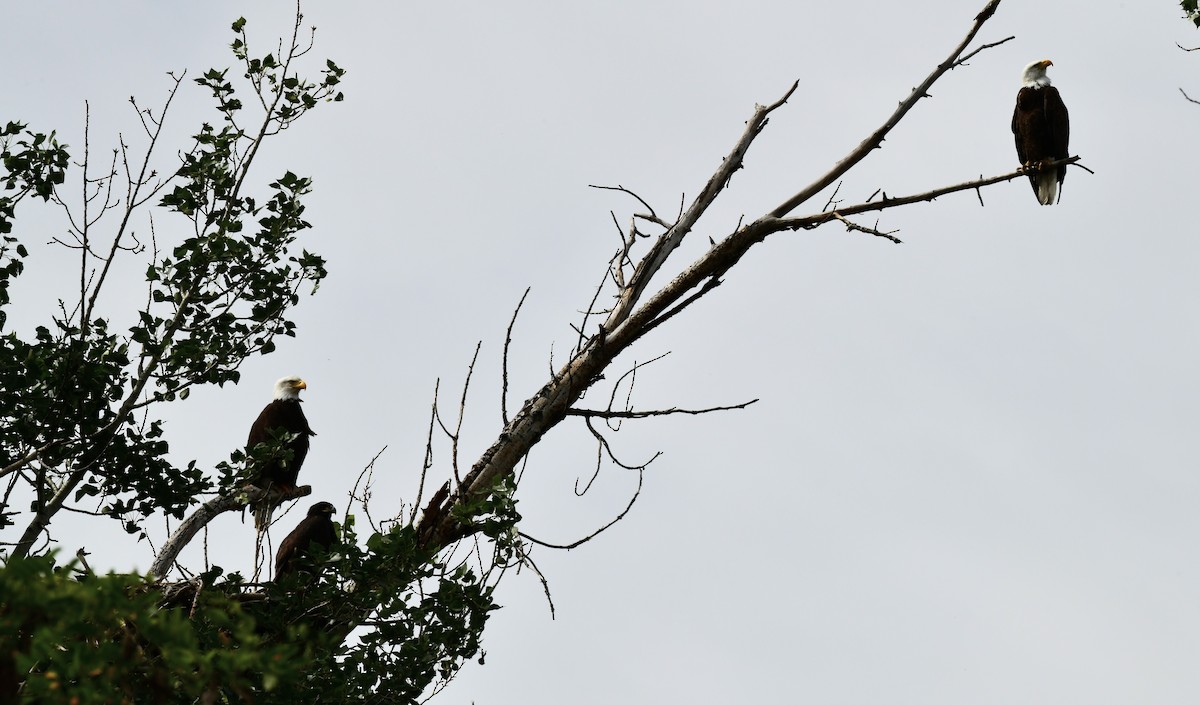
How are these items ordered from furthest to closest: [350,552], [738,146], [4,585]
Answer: [738,146]
[350,552]
[4,585]

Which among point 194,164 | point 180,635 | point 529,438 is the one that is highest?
point 194,164

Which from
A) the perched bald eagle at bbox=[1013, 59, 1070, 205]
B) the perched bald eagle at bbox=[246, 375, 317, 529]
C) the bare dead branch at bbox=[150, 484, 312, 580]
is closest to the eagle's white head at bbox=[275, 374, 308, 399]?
the perched bald eagle at bbox=[246, 375, 317, 529]

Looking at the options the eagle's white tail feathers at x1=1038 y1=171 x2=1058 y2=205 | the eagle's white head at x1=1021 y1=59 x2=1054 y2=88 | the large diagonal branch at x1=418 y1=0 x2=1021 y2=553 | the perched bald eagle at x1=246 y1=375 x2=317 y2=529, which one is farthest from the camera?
the eagle's white head at x1=1021 y1=59 x2=1054 y2=88

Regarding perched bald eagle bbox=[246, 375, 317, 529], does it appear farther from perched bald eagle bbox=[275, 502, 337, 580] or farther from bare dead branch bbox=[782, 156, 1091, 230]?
bare dead branch bbox=[782, 156, 1091, 230]

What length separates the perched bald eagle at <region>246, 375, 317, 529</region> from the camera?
7383 millimetres

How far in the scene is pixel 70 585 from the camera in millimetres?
2221

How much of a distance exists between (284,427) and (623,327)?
2.26 metres

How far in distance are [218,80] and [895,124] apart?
11.3 feet

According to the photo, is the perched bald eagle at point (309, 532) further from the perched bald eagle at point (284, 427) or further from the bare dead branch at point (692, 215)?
the bare dead branch at point (692, 215)

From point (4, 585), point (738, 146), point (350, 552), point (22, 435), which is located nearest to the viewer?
point (4, 585)

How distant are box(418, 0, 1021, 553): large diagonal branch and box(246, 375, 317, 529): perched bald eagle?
173cm

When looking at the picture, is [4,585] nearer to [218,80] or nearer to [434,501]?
[434,501]

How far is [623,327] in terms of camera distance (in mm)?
5625

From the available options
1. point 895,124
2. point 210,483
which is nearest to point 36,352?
point 210,483
